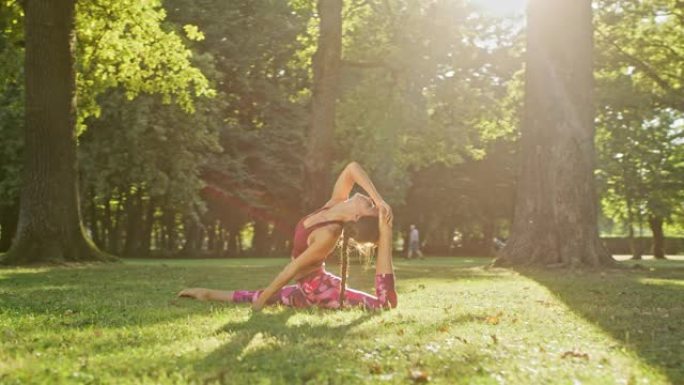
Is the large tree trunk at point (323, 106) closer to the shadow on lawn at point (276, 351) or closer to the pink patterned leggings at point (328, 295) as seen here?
the pink patterned leggings at point (328, 295)

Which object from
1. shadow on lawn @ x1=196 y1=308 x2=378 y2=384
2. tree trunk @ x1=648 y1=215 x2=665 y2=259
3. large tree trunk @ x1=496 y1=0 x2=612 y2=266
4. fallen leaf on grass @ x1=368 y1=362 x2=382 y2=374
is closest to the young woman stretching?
shadow on lawn @ x1=196 y1=308 x2=378 y2=384

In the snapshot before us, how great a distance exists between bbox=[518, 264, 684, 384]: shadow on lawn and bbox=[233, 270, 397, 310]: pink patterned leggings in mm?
2335

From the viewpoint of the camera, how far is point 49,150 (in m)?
19.4

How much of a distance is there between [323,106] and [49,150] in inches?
351

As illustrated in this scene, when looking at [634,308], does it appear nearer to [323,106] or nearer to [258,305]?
[258,305]

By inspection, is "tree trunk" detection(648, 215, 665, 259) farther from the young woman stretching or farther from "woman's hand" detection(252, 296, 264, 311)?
"woman's hand" detection(252, 296, 264, 311)

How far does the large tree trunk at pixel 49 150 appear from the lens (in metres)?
19.0

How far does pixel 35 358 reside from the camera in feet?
18.1

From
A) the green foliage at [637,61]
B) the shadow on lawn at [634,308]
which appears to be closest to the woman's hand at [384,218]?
the shadow on lawn at [634,308]

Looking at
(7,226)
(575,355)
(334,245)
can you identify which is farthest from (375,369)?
(7,226)

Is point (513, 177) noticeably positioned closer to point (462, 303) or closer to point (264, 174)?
point (264, 174)

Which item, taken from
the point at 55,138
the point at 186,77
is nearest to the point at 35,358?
the point at 55,138

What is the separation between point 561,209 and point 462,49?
19.3 m

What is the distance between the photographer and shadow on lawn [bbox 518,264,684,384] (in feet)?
21.2
